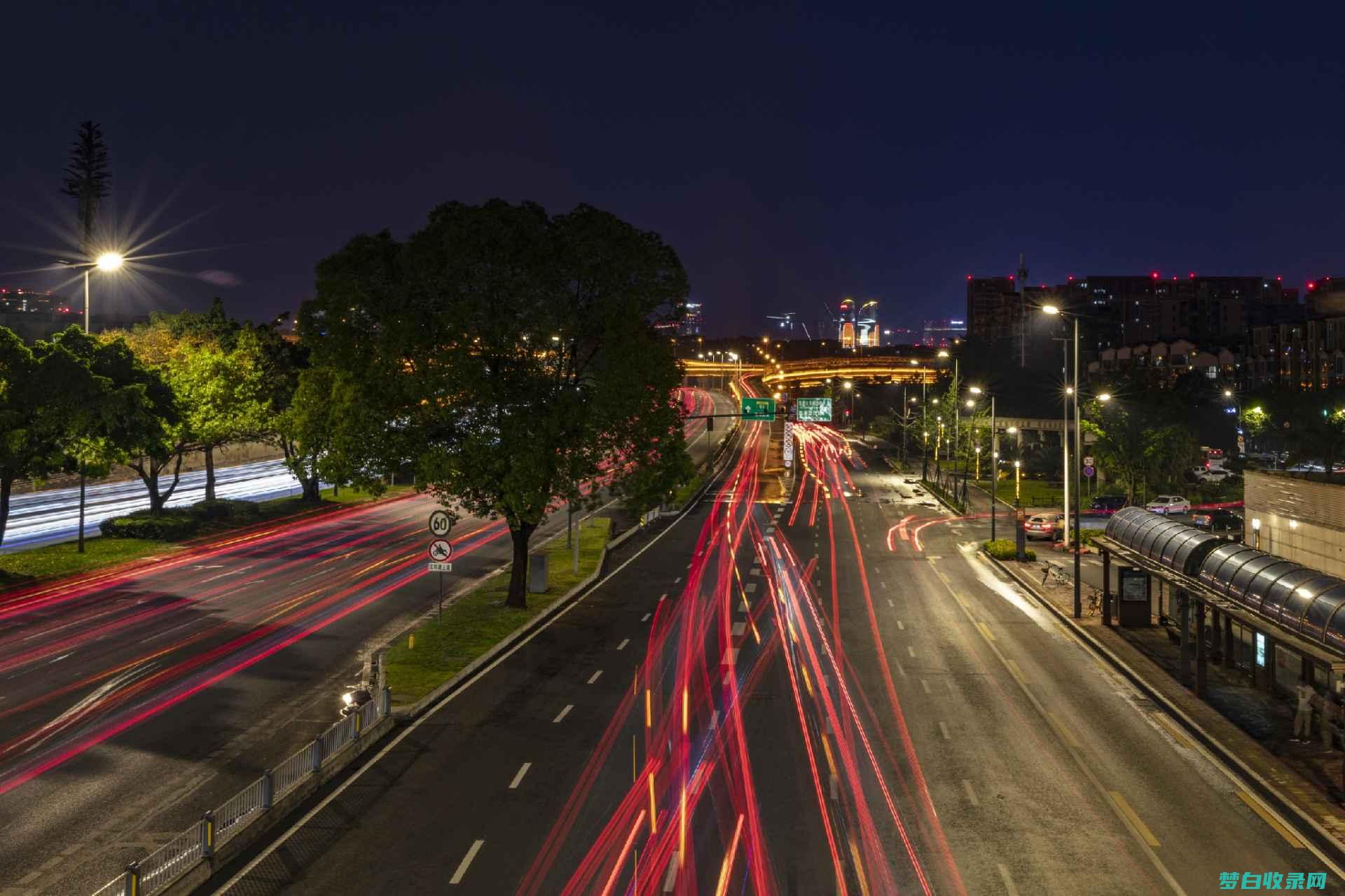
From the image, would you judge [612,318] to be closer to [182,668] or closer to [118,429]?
[182,668]

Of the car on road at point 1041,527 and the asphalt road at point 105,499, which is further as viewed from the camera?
the car on road at point 1041,527

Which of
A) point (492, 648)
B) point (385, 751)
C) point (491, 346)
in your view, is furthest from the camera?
point (491, 346)

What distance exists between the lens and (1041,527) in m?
54.7

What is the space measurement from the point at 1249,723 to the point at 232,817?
2004 centimetres

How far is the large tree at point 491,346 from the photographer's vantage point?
99.2 feet

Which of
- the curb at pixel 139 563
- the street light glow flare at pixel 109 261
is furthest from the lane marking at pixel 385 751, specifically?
the street light glow flare at pixel 109 261

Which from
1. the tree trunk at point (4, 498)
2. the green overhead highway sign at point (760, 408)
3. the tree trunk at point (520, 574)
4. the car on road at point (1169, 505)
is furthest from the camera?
the green overhead highway sign at point (760, 408)

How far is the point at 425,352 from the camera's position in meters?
30.7

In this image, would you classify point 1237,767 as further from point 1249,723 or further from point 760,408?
point 760,408

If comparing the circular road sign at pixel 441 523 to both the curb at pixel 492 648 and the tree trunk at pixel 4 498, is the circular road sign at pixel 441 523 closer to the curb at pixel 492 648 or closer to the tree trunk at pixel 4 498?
the curb at pixel 492 648

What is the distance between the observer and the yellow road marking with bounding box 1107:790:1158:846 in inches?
620

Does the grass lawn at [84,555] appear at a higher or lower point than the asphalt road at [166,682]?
higher

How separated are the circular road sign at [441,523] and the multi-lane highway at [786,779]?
390 cm

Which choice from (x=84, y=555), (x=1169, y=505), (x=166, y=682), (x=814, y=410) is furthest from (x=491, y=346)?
(x=814, y=410)
